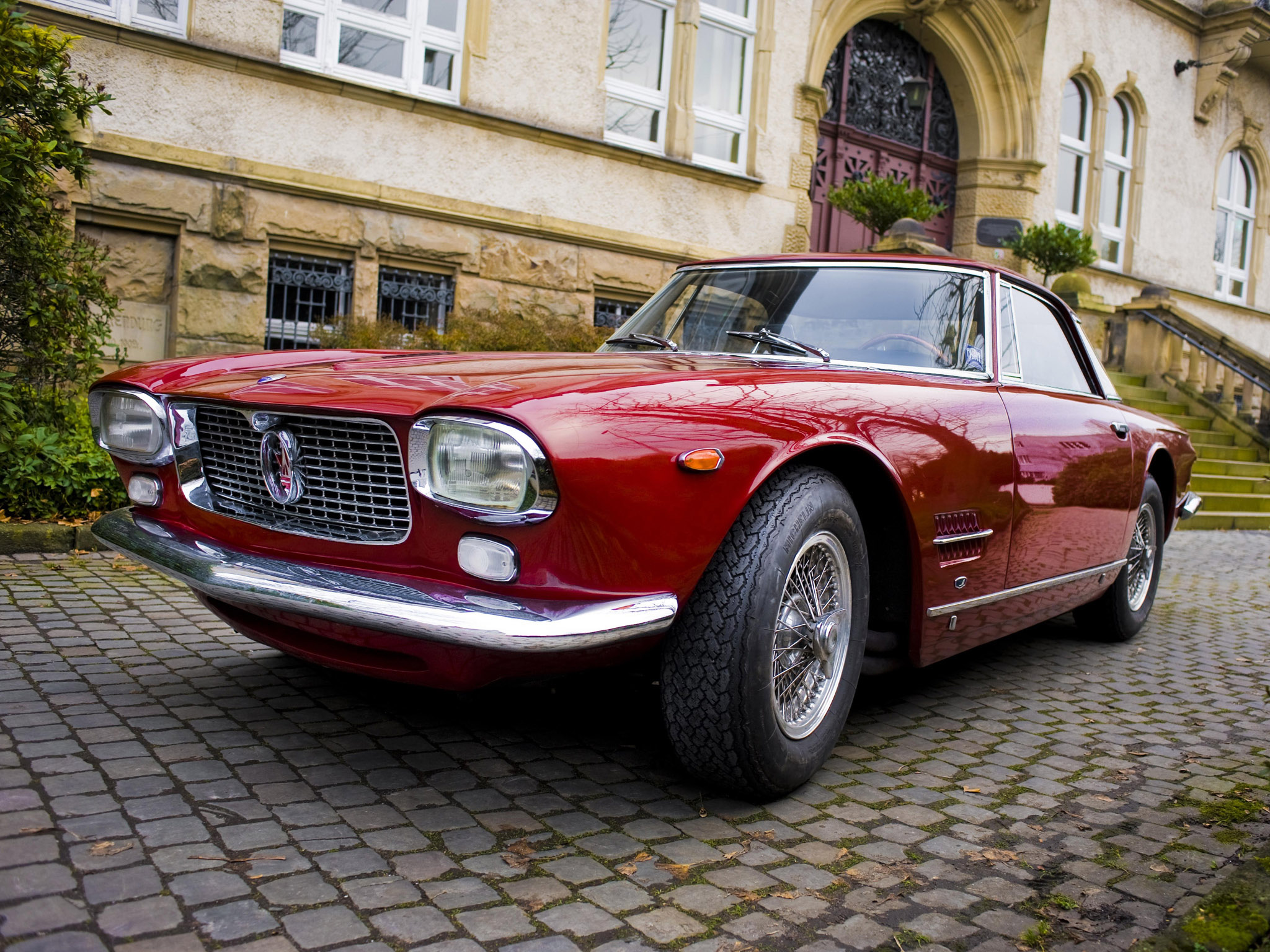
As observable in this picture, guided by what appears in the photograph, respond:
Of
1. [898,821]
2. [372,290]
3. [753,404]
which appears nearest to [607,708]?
[898,821]

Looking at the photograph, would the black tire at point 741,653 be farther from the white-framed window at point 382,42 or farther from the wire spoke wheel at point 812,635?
the white-framed window at point 382,42

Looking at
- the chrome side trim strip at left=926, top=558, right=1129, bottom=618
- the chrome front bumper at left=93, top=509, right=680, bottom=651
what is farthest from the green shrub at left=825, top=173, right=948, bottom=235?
the chrome front bumper at left=93, top=509, right=680, bottom=651

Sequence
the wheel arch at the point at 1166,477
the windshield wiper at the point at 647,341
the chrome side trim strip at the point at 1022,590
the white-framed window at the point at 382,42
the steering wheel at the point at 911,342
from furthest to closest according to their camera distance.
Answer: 1. the white-framed window at the point at 382,42
2. the wheel arch at the point at 1166,477
3. the windshield wiper at the point at 647,341
4. the steering wheel at the point at 911,342
5. the chrome side trim strip at the point at 1022,590

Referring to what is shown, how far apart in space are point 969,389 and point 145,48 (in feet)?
23.6

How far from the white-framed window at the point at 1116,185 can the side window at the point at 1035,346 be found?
556 inches

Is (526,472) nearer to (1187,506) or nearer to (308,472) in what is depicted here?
(308,472)

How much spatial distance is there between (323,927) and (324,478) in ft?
3.29

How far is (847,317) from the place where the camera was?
3.53 meters

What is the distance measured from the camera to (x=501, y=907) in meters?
2.01

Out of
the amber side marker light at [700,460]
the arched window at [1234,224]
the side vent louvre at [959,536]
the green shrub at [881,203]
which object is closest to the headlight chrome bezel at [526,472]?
the amber side marker light at [700,460]

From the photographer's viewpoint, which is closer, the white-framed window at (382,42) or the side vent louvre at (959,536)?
the side vent louvre at (959,536)

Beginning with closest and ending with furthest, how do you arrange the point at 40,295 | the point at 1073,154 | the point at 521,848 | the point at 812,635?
the point at 521,848, the point at 812,635, the point at 40,295, the point at 1073,154

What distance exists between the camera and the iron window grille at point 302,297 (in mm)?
8836

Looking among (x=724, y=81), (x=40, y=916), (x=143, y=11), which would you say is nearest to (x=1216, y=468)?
(x=724, y=81)
